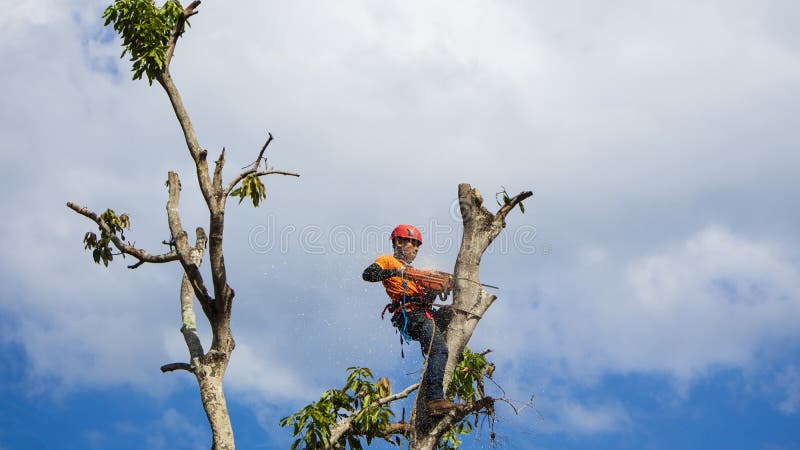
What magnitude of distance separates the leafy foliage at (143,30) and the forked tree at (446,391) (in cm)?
461

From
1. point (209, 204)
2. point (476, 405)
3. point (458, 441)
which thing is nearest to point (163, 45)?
point (209, 204)

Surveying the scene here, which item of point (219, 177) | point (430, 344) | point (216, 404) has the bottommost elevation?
point (216, 404)

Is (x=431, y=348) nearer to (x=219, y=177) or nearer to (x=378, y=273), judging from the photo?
(x=378, y=273)

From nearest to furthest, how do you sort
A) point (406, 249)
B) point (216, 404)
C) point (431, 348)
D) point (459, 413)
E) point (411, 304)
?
point (459, 413) < point (431, 348) < point (411, 304) < point (216, 404) < point (406, 249)

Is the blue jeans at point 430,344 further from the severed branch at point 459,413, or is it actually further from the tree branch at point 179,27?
A: the tree branch at point 179,27

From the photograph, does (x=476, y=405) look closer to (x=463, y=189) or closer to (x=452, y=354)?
(x=452, y=354)

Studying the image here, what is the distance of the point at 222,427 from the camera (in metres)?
9.17

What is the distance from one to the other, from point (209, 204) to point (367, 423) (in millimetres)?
3452

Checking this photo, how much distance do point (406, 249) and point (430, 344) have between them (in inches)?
66.8

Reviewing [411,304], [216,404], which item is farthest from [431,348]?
[216,404]

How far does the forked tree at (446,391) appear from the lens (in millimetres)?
7762

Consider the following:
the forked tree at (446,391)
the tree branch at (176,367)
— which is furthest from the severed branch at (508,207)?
the tree branch at (176,367)

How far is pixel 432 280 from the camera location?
889cm

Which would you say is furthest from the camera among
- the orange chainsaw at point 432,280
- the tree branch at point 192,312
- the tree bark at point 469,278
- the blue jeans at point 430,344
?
the tree branch at point 192,312
